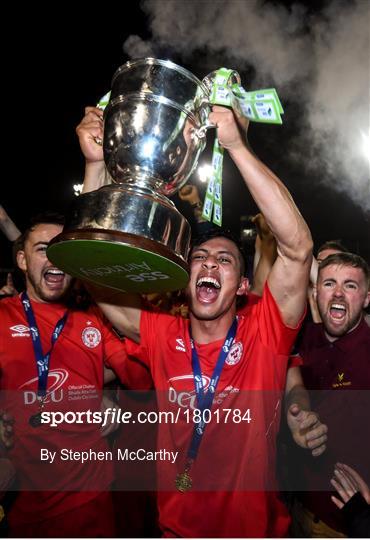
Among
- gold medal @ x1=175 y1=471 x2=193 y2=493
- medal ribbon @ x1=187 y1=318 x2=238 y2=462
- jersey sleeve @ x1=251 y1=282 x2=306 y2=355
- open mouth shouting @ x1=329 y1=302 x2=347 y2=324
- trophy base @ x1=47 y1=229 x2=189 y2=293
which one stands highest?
open mouth shouting @ x1=329 y1=302 x2=347 y2=324

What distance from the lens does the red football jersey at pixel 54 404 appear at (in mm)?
2510

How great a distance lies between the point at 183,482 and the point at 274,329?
34.3 inches

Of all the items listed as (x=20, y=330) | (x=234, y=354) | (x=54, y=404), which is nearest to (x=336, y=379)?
(x=234, y=354)

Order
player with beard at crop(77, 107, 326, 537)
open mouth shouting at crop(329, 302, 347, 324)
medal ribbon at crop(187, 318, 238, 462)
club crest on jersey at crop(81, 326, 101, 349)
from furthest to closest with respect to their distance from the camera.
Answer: open mouth shouting at crop(329, 302, 347, 324) → club crest on jersey at crop(81, 326, 101, 349) → medal ribbon at crop(187, 318, 238, 462) → player with beard at crop(77, 107, 326, 537)

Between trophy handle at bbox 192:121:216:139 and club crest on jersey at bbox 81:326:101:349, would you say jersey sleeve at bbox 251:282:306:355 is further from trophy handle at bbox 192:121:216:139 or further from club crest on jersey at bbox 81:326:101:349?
club crest on jersey at bbox 81:326:101:349

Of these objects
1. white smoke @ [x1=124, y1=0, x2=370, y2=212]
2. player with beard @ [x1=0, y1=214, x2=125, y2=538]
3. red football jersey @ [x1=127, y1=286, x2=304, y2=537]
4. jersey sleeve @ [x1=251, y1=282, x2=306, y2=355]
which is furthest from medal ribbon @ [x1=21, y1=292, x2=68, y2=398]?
white smoke @ [x1=124, y1=0, x2=370, y2=212]

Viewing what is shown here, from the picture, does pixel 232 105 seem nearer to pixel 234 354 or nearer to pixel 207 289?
pixel 207 289

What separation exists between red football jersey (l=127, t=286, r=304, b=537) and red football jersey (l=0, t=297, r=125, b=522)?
1.81 ft

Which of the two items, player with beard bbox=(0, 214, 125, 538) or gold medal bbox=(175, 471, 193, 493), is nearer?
gold medal bbox=(175, 471, 193, 493)

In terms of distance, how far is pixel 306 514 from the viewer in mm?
2877

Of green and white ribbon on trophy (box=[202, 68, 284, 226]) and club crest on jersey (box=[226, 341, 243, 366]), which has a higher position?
green and white ribbon on trophy (box=[202, 68, 284, 226])

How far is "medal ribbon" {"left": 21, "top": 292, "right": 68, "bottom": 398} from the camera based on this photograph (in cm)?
255

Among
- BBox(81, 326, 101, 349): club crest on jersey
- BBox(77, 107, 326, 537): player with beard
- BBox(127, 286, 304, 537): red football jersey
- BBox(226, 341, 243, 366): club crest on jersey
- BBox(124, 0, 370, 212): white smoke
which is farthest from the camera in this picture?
BBox(124, 0, 370, 212): white smoke

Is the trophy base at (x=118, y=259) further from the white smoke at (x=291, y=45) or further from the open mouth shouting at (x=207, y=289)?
the white smoke at (x=291, y=45)
